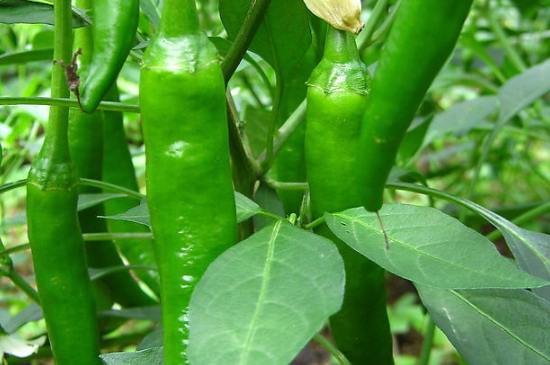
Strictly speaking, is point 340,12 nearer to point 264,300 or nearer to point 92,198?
point 264,300

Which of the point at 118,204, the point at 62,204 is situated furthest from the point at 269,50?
the point at 118,204

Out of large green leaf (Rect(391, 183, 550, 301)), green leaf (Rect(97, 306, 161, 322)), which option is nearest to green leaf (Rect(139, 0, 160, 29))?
large green leaf (Rect(391, 183, 550, 301))

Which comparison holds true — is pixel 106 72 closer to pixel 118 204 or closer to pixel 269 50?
pixel 269 50

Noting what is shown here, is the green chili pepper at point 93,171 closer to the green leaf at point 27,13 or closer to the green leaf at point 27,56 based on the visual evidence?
the green leaf at point 27,13

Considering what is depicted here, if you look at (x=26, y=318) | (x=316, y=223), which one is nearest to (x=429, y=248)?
(x=316, y=223)

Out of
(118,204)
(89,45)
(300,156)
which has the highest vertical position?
(89,45)


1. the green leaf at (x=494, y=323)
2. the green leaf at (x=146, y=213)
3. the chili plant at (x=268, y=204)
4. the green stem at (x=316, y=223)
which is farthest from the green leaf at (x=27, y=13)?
the green leaf at (x=494, y=323)
